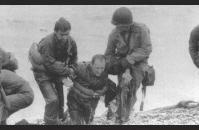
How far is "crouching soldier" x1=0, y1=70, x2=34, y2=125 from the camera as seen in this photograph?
844 centimetres

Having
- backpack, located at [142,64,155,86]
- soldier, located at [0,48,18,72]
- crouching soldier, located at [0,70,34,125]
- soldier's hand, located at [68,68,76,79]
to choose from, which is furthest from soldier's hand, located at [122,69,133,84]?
soldier, located at [0,48,18,72]

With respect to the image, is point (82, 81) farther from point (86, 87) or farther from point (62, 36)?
point (62, 36)

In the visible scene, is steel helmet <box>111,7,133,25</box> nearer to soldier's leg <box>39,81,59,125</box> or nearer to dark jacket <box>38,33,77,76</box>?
dark jacket <box>38,33,77,76</box>

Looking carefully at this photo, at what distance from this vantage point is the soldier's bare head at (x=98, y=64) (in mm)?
8625

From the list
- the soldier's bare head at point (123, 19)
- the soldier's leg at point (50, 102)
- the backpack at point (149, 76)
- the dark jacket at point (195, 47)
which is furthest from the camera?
the dark jacket at point (195, 47)

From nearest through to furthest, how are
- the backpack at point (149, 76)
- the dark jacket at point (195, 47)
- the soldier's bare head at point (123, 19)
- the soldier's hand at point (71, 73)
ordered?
the soldier's hand at point (71, 73) → the soldier's bare head at point (123, 19) → the backpack at point (149, 76) → the dark jacket at point (195, 47)

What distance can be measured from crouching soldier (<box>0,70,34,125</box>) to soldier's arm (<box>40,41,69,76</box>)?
1.28ft

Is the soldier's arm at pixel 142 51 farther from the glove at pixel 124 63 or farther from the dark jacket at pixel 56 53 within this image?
the dark jacket at pixel 56 53

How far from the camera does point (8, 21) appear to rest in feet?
30.7

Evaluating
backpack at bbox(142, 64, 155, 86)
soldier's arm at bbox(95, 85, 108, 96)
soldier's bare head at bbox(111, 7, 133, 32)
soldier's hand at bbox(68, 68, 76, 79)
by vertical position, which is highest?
Result: soldier's bare head at bbox(111, 7, 133, 32)

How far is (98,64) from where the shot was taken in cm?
864

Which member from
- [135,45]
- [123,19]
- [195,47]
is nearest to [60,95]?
[135,45]

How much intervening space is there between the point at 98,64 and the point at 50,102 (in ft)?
2.73

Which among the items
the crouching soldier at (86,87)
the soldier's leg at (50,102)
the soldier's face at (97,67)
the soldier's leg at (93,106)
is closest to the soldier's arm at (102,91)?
the crouching soldier at (86,87)
